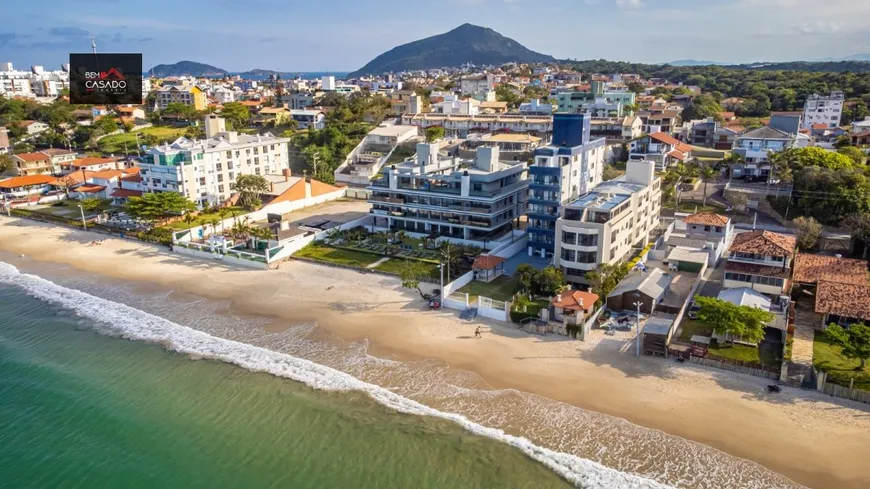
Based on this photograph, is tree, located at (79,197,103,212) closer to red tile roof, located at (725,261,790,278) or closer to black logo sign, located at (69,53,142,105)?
black logo sign, located at (69,53,142,105)

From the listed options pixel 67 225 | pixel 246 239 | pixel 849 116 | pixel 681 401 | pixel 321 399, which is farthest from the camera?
pixel 849 116

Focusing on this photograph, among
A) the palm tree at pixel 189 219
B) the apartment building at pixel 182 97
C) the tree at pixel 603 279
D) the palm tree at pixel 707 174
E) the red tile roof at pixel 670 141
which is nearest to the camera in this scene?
the tree at pixel 603 279

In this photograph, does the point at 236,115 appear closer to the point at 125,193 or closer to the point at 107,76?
the point at 125,193

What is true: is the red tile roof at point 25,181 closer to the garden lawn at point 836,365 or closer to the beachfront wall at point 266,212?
the beachfront wall at point 266,212

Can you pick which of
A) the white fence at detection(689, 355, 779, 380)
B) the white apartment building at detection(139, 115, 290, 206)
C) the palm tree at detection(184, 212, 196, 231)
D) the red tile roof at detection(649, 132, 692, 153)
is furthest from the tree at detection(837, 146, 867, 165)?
the palm tree at detection(184, 212, 196, 231)

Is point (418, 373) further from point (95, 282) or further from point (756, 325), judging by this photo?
point (95, 282)

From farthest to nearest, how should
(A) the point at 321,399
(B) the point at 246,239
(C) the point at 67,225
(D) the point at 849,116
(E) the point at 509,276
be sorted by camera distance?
(D) the point at 849,116
(C) the point at 67,225
(B) the point at 246,239
(E) the point at 509,276
(A) the point at 321,399

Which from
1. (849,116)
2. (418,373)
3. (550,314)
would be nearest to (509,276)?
(550,314)

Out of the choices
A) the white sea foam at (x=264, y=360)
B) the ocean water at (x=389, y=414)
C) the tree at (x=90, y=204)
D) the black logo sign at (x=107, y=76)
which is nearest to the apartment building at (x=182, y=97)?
the black logo sign at (x=107, y=76)
